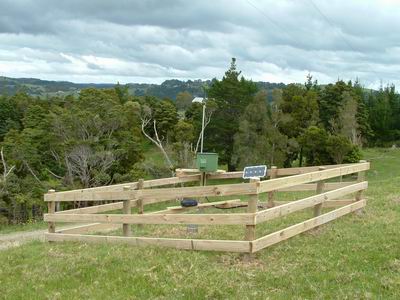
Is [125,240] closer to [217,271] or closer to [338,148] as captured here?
[217,271]

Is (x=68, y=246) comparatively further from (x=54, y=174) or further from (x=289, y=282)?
(x=54, y=174)

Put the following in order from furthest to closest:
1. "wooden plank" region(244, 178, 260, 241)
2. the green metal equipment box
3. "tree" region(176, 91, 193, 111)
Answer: "tree" region(176, 91, 193, 111)
the green metal equipment box
"wooden plank" region(244, 178, 260, 241)

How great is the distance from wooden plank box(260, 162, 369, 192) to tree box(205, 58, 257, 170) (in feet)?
150

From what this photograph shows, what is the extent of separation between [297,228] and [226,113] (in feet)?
165

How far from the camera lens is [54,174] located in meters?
45.4

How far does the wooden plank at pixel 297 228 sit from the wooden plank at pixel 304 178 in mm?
667

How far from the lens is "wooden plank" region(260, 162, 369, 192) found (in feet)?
25.3

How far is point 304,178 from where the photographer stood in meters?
8.79

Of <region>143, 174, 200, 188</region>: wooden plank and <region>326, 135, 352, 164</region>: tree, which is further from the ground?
<region>143, 174, 200, 188</region>: wooden plank

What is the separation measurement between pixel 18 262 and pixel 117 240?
1.56 metres

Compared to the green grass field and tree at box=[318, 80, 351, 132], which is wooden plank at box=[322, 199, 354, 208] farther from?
tree at box=[318, 80, 351, 132]

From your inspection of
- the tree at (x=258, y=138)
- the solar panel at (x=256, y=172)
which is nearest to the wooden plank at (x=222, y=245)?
the solar panel at (x=256, y=172)

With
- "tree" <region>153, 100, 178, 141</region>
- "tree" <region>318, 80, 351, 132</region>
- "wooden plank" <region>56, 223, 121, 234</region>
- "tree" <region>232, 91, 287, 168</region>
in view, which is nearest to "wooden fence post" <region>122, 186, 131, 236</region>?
"wooden plank" <region>56, 223, 121, 234</region>

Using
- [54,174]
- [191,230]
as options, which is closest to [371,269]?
[191,230]
